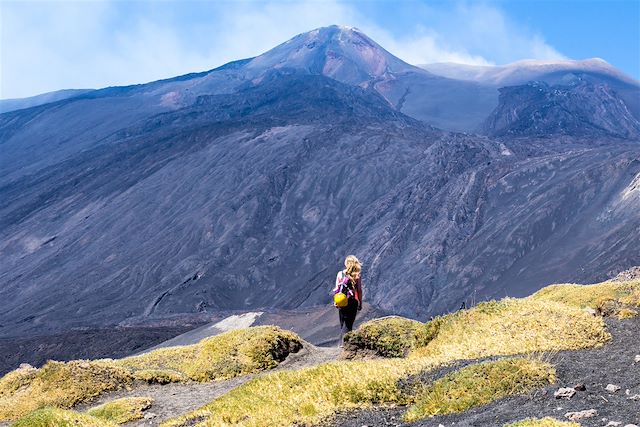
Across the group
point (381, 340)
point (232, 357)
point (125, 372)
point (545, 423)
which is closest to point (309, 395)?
point (545, 423)

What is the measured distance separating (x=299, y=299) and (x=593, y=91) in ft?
471

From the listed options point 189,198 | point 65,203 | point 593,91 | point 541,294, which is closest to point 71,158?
point 65,203

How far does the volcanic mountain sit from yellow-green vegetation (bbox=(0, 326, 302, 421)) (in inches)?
2296

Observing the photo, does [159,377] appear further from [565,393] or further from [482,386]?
[565,393]

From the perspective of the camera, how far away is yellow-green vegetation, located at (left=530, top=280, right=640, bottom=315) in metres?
14.8

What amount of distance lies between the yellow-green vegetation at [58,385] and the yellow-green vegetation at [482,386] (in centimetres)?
933

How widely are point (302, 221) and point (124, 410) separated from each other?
9939cm

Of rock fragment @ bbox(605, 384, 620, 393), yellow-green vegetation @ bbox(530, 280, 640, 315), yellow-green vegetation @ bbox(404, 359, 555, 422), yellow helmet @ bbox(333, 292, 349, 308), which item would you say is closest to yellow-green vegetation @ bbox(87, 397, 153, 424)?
yellow helmet @ bbox(333, 292, 349, 308)

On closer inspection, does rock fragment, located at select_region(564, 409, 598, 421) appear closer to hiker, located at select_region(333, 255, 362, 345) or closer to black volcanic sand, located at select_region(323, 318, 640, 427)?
black volcanic sand, located at select_region(323, 318, 640, 427)

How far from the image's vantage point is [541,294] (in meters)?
20.5

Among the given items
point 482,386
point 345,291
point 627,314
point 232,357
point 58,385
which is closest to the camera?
point 482,386

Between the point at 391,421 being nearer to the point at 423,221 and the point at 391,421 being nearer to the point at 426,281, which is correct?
the point at 426,281

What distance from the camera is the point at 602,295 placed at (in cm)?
1612

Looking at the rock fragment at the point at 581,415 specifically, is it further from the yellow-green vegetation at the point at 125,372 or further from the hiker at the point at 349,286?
the yellow-green vegetation at the point at 125,372
